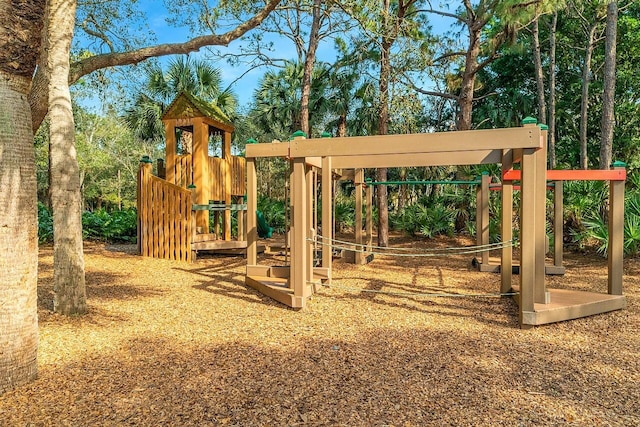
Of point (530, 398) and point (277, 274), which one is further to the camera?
point (277, 274)

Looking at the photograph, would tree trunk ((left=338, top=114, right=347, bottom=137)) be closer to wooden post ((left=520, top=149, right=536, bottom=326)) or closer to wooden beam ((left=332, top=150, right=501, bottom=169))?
wooden beam ((left=332, top=150, right=501, bottom=169))

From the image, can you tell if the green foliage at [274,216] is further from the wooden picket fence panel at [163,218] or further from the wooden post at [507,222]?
the wooden post at [507,222]

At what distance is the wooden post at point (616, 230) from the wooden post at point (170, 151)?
847cm

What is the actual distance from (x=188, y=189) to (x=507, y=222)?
20.8ft

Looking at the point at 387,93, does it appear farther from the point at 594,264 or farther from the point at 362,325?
the point at 362,325

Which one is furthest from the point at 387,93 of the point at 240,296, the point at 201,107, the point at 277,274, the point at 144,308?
the point at 144,308

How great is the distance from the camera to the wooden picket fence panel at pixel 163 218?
28.6 ft

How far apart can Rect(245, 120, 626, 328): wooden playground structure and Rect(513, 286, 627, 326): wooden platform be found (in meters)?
0.01

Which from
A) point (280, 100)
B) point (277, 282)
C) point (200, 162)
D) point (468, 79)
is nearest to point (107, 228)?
point (200, 162)

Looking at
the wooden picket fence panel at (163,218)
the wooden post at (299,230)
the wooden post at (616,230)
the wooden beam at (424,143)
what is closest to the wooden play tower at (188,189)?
the wooden picket fence panel at (163,218)

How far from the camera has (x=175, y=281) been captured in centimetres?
673

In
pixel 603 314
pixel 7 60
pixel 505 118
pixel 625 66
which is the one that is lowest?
pixel 603 314

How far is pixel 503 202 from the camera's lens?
18.5ft

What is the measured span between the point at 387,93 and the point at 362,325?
7.07 meters
